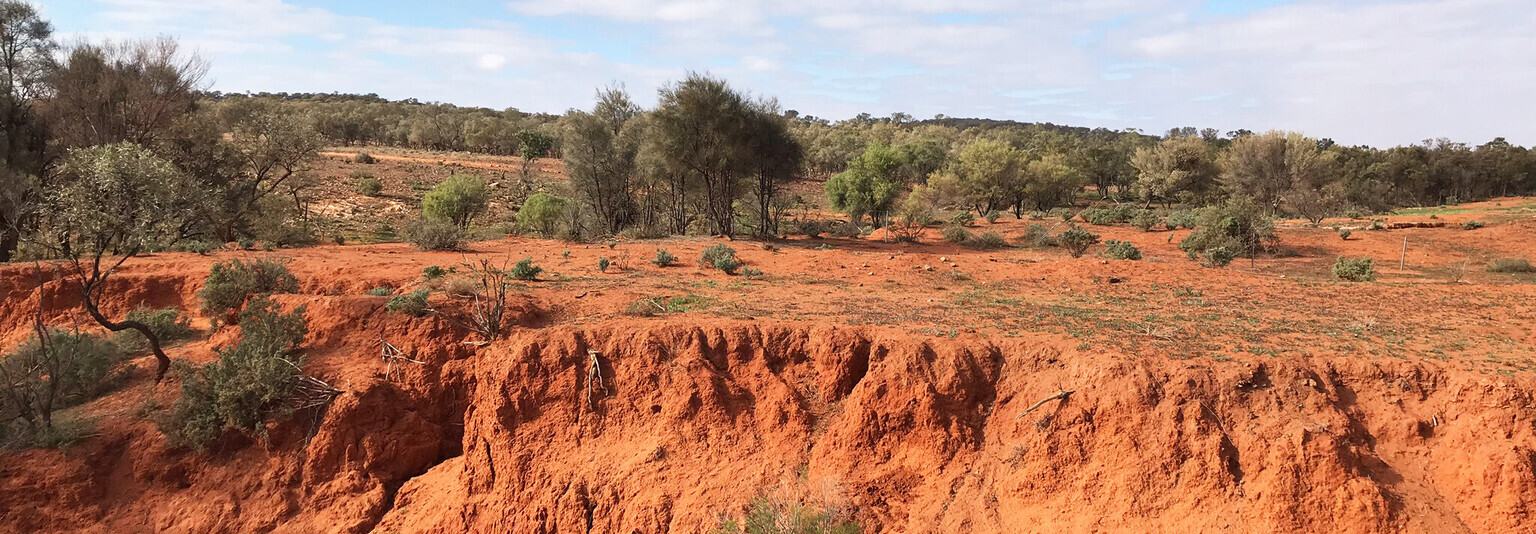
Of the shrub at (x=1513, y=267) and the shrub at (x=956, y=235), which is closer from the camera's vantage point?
the shrub at (x=1513, y=267)

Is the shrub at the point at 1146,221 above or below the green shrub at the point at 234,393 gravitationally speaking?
above

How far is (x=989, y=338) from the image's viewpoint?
8523 millimetres

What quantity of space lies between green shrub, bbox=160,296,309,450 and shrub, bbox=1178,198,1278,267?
70.2 feet

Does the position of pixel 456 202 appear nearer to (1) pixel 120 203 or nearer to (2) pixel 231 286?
(2) pixel 231 286

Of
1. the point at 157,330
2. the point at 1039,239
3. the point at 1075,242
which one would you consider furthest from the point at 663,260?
the point at 1039,239

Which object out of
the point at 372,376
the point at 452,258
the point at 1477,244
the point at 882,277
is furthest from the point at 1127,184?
the point at 372,376

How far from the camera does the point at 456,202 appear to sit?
25797 millimetres

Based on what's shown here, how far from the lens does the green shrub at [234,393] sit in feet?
25.9

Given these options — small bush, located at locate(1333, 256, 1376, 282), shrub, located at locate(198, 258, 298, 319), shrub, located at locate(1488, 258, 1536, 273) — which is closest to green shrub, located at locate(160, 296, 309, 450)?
shrub, located at locate(198, 258, 298, 319)

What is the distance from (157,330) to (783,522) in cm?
1006

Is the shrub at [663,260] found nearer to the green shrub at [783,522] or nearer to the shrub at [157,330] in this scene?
the shrub at [157,330]

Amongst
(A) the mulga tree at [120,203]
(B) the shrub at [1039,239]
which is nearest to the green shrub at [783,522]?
(A) the mulga tree at [120,203]

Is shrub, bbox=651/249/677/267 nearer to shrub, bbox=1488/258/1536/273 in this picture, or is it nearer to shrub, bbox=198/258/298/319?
shrub, bbox=198/258/298/319

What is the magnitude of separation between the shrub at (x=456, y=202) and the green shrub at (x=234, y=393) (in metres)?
17.8
